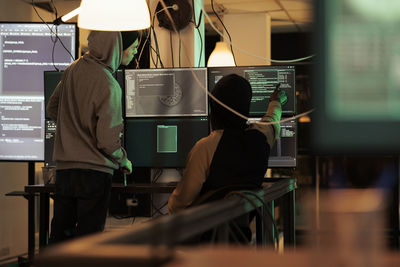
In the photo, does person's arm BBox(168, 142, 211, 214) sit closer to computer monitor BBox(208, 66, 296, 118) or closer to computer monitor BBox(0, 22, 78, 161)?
computer monitor BBox(208, 66, 296, 118)

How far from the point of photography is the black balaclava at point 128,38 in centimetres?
284

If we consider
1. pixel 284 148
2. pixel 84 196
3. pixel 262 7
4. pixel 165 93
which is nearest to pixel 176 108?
pixel 165 93

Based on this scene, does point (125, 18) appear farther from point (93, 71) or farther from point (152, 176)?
point (152, 176)

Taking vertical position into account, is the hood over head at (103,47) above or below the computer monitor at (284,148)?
above

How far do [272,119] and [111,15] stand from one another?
0.83 meters

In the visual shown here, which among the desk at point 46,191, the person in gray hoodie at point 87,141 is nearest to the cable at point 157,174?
the desk at point 46,191

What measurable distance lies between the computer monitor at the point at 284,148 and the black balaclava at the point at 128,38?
3.14 feet

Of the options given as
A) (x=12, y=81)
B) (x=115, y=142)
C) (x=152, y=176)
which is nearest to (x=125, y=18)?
(x=115, y=142)

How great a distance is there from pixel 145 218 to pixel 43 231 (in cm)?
58

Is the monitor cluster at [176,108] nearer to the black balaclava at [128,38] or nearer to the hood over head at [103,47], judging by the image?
the black balaclava at [128,38]

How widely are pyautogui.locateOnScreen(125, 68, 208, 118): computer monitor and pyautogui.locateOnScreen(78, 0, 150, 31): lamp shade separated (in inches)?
39.3

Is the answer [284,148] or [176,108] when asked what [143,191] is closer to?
[176,108]

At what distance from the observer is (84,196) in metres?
2.54

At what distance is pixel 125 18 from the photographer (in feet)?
7.70
